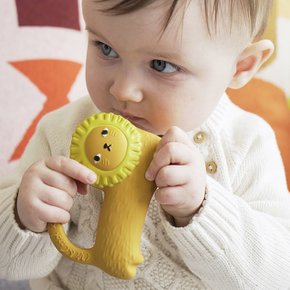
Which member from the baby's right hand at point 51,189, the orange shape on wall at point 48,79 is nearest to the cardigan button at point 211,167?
the baby's right hand at point 51,189

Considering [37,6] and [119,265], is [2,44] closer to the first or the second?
[37,6]

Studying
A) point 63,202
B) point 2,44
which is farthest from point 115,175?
point 2,44

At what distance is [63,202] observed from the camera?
2.04ft

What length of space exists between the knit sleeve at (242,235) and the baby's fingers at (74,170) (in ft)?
0.45

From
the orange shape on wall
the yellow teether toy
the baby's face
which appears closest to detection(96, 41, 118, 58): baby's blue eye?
the baby's face

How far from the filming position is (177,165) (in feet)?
2.02

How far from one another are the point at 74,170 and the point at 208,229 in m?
0.18

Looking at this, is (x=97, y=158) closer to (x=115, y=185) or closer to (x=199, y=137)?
(x=115, y=185)

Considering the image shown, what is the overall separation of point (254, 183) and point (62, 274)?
0.30 metres

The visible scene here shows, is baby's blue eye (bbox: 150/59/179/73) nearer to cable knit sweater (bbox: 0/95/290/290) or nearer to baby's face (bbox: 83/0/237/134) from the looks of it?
baby's face (bbox: 83/0/237/134)

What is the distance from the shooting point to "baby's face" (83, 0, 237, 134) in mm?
641

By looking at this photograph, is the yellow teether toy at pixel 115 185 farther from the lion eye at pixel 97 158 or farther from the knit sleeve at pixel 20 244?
the knit sleeve at pixel 20 244

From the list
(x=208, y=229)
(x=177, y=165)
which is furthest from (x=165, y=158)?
(x=208, y=229)

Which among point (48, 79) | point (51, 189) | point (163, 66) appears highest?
point (163, 66)
